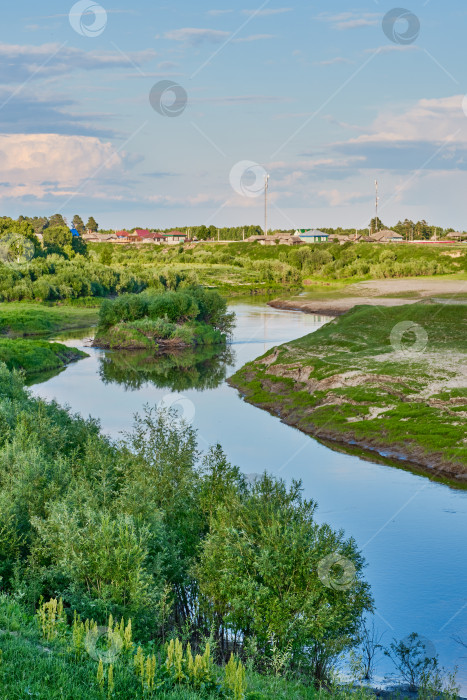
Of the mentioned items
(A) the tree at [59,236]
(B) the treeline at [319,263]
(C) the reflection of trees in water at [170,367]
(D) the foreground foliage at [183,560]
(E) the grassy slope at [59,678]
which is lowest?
(C) the reflection of trees in water at [170,367]

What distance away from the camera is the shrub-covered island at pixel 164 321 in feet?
255

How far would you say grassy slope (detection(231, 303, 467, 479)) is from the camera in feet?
129

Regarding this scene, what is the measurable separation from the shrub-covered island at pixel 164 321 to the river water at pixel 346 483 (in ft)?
23.4

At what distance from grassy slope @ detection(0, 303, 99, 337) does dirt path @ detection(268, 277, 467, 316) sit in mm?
31189

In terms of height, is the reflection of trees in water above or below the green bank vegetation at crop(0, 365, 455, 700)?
below

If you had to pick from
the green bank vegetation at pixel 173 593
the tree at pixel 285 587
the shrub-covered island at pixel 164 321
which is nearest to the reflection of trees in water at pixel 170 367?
the shrub-covered island at pixel 164 321

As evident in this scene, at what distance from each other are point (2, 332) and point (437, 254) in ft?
349

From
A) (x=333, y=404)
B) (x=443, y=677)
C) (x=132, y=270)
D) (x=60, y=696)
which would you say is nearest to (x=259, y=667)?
(x=443, y=677)

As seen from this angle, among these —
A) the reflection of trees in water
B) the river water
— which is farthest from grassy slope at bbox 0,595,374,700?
the reflection of trees in water

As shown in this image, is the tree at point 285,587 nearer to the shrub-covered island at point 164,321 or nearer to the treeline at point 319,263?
the shrub-covered island at point 164,321

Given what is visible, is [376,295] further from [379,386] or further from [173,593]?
[173,593]

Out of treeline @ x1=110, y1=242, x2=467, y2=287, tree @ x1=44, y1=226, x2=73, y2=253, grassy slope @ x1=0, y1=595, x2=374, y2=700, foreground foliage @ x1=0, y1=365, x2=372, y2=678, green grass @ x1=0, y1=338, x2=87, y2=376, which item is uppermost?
tree @ x1=44, y1=226, x2=73, y2=253

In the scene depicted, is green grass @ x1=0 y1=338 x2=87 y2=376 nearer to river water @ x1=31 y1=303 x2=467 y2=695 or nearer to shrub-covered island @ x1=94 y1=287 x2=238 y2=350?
river water @ x1=31 y1=303 x2=467 y2=695

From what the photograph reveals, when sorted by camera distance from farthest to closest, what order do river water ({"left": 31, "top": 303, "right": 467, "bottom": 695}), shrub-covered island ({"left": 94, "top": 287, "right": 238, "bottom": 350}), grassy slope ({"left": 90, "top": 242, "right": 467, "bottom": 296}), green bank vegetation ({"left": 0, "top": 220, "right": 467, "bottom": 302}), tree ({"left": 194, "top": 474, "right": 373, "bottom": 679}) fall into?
grassy slope ({"left": 90, "top": 242, "right": 467, "bottom": 296}), green bank vegetation ({"left": 0, "top": 220, "right": 467, "bottom": 302}), shrub-covered island ({"left": 94, "top": 287, "right": 238, "bottom": 350}), river water ({"left": 31, "top": 303, "right": 467, "bottom": 695}), tree ({"left": 194, "top": 474, "right": 373, "bottom": 679})
